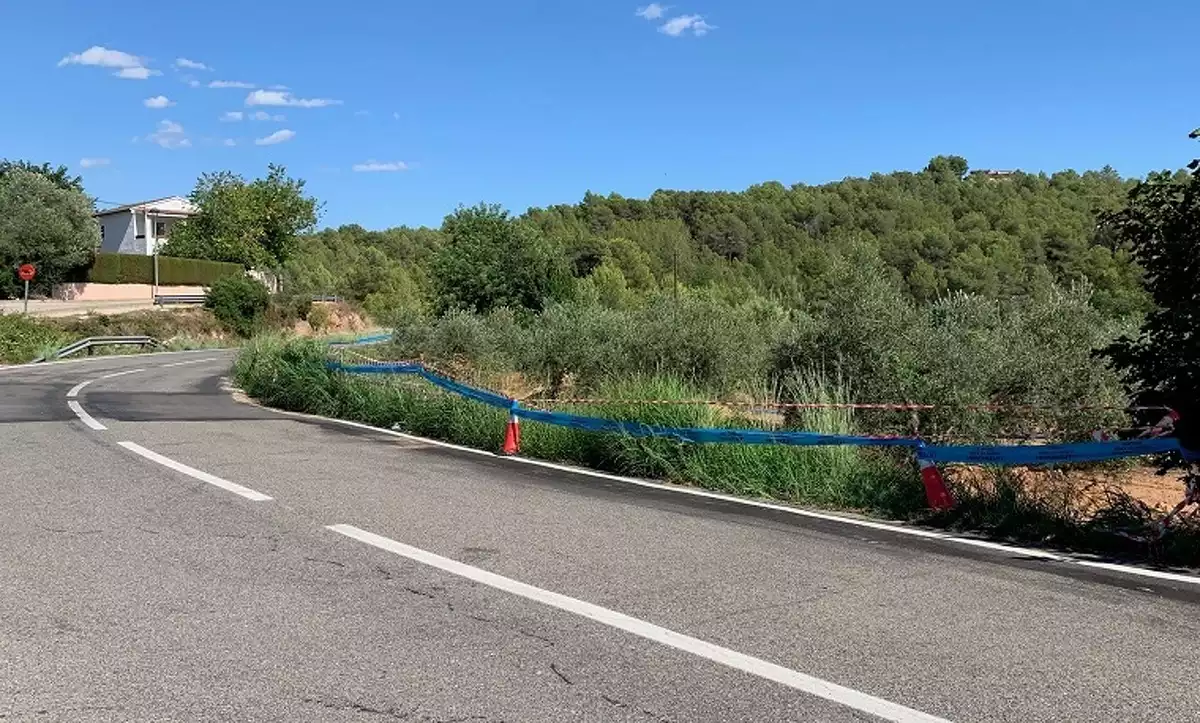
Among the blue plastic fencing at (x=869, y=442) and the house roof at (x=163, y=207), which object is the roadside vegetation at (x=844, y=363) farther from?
the house roof at (x=163, y=207)

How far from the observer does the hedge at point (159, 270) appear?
56156 mm

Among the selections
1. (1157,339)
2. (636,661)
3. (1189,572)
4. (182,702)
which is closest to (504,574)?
(636,661)

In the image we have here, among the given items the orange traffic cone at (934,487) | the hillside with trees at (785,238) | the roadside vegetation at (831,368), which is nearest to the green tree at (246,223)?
the hillside with trees at (785,238)

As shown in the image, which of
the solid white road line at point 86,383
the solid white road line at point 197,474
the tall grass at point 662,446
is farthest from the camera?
the solid white road line at point 86,383

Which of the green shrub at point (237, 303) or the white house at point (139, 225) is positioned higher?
the white house at point (139, 225)

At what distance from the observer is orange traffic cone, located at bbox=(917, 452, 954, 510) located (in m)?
8.02

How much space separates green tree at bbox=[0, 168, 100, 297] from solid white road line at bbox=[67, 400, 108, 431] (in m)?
36.4

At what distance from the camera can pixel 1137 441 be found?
23.6 ft

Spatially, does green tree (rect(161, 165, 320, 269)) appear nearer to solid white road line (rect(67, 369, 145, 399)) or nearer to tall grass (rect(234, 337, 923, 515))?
solid white road line (rect(67, 369, 145, 399))

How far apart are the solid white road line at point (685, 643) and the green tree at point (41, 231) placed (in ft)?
170

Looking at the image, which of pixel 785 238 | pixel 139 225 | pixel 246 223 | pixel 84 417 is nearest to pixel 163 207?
pixel 139 225

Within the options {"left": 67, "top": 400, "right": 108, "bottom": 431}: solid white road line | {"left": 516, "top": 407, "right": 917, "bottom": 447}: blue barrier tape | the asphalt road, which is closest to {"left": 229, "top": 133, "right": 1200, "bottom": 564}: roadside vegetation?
{"left": 516, "top": 407, "right": 917, "bottom": 447}: blue barrier tape

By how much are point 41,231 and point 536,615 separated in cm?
5393

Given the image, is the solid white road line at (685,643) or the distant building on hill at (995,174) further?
the distant building on hill at (995,174)
